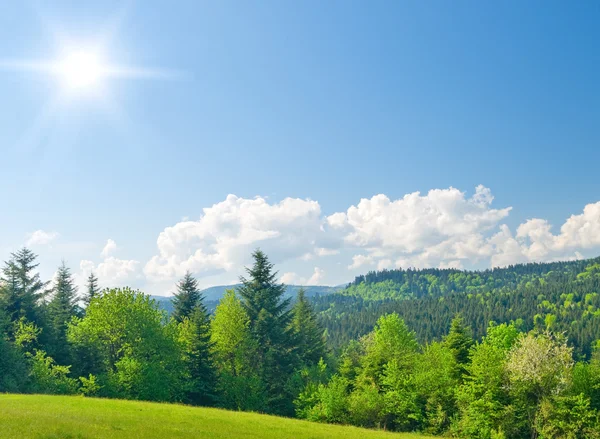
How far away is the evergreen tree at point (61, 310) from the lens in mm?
53188

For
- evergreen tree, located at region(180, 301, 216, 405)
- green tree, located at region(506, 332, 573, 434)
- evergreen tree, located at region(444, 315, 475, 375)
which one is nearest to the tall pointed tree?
evergreen tree, located at region(180, 301, 216, 405)

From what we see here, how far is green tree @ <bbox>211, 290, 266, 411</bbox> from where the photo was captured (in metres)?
55.2

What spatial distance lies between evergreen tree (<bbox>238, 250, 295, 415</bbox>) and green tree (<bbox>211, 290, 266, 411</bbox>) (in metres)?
1.51

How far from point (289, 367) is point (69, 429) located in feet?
138

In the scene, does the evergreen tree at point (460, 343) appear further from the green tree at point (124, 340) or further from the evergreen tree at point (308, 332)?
the green tree at point (124, 340)

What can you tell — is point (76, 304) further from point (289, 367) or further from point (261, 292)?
point (289, 367)

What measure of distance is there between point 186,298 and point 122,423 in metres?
43.0

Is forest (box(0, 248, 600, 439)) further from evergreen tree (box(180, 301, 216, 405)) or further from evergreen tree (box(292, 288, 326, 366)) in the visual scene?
evergreen tree (box(292, 288, 326, 366))

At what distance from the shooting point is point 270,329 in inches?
2480

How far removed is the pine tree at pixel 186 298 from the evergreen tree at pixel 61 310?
14.0 meters

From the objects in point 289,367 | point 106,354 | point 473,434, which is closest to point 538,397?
point 473,434

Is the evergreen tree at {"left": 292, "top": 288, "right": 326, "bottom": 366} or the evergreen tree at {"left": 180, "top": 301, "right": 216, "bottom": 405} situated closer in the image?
the evergreen tree at {"left": 180, "top": 301, "right": 216, "bottom": 405}

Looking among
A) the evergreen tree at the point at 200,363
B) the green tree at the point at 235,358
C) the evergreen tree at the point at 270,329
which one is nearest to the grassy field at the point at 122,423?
the evergreen tree at the point at 200,363

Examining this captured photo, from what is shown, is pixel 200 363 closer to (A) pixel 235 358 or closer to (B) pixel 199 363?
(B) pixel 199 363
